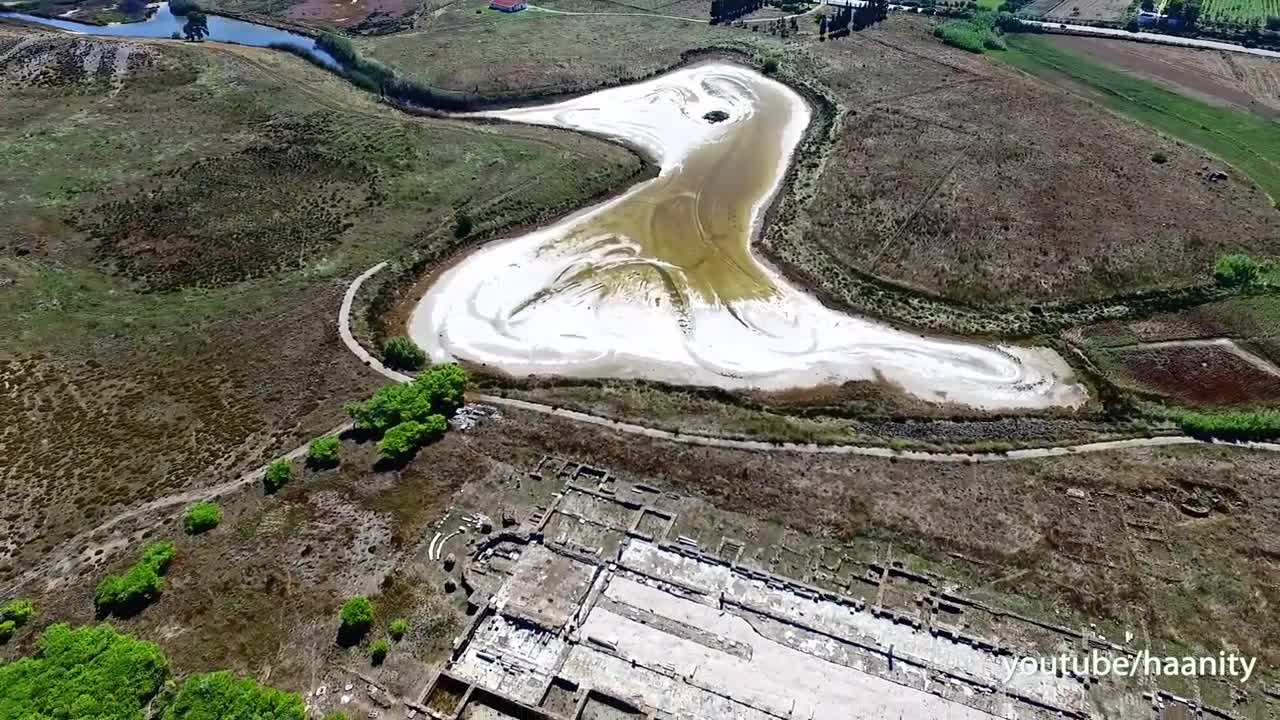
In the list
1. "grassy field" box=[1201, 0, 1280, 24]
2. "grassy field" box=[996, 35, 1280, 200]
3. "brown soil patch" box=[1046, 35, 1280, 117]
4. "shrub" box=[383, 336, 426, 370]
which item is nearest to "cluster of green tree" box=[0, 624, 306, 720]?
"shrub" box=[383, 336, 426, 370]

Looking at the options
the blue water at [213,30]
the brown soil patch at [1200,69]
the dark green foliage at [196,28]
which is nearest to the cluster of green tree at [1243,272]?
the brown soil patch at [1200,69]

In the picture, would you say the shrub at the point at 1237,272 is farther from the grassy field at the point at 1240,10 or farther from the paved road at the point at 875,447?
the grassy field at the point at 1240,10

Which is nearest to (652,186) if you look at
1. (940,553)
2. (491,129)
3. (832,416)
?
(491,129)

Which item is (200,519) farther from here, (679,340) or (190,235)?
(190,235)

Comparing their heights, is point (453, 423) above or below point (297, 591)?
above

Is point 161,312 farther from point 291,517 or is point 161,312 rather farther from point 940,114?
point 940,114

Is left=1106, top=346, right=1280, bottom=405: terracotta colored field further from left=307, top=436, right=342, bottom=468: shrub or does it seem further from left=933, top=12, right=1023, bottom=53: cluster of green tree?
left=933, top=12, right=1023, bottom=53: cluster of green tree

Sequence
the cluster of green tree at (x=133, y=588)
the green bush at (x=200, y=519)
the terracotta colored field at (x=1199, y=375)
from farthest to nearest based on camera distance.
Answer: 1. the terracotta colored field at (x=1199, y=375)
2. the green bush at (x=200, y=519)
3. the cluster of green tree at (x=133, y=588)
